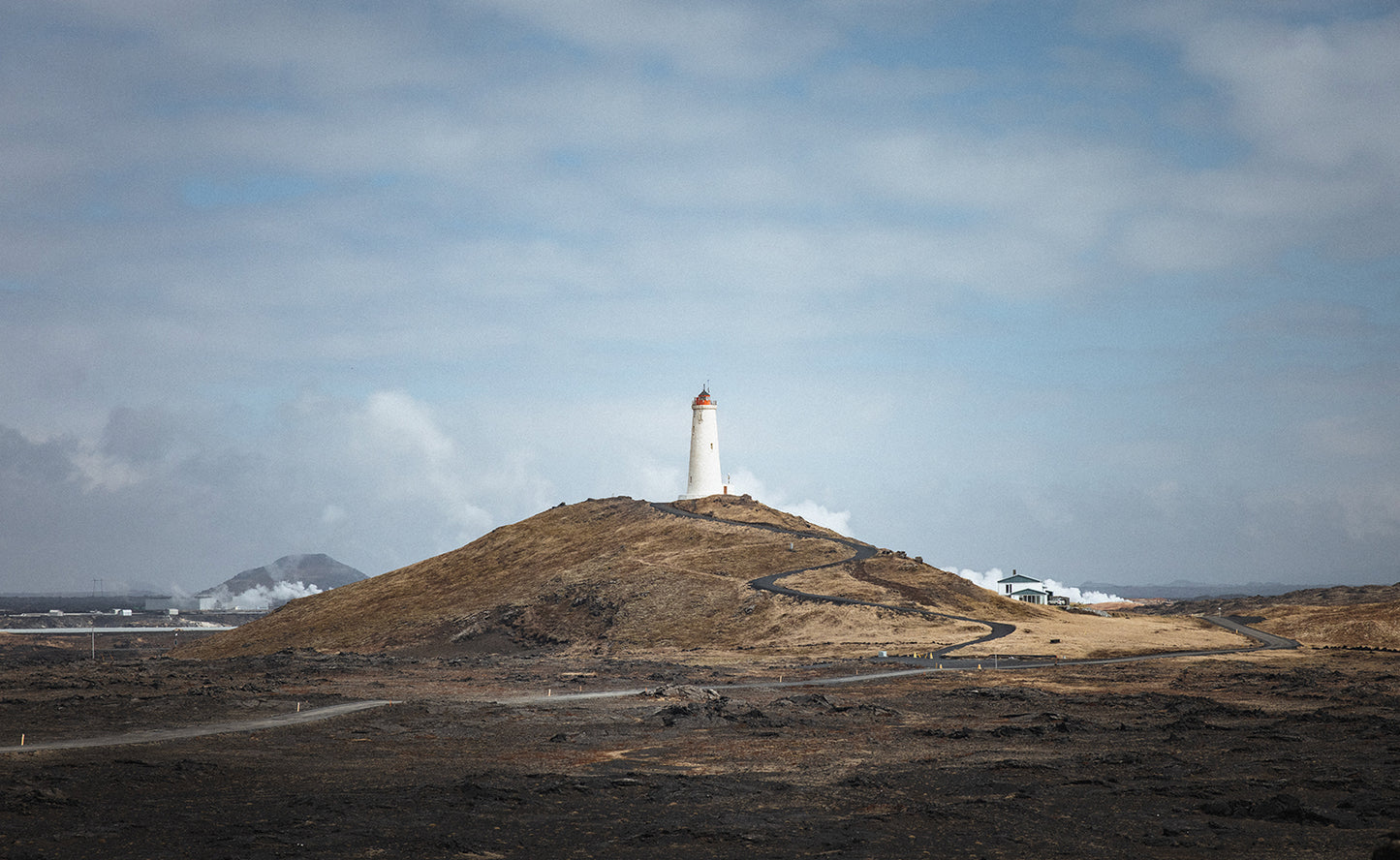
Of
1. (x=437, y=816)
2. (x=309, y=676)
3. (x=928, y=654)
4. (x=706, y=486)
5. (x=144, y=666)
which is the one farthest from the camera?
(x=706, y=486)

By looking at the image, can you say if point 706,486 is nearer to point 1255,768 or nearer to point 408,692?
point 408,692

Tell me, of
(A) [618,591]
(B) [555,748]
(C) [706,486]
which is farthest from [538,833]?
(C) [706,486]

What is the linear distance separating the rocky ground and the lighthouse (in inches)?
3201

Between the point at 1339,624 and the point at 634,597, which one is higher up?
the point at 634,597

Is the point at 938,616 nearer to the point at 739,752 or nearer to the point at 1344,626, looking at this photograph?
the point at 1344,626

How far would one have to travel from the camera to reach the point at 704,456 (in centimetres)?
14088

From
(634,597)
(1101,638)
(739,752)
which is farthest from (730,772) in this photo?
(634,597)

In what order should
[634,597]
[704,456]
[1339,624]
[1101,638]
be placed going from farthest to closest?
[704,456] → [634,597] → [1339,624] → [1101,638]

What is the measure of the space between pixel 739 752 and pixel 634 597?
204ft

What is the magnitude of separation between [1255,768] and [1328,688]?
26081 mm

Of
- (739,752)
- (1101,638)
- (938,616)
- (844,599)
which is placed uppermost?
(844,599)

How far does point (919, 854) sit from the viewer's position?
898 inches

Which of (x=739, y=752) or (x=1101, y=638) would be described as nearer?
(x=739, y=752)

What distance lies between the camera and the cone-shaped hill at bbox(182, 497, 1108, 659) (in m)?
85.2
